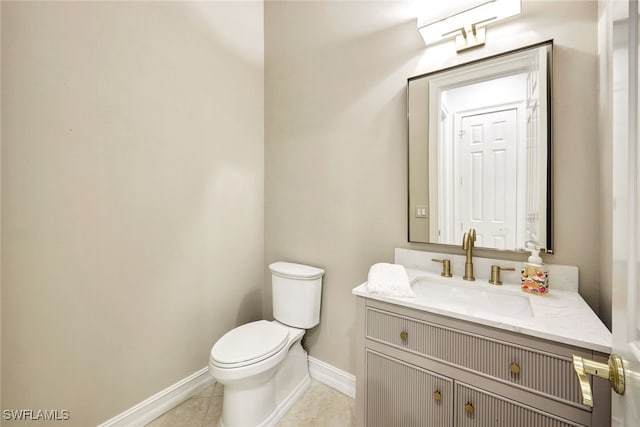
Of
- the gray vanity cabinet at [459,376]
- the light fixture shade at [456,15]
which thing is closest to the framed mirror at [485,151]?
the light fixture shade at [456,15]

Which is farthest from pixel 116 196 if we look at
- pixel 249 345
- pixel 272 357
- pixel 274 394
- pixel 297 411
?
pixel 297 411

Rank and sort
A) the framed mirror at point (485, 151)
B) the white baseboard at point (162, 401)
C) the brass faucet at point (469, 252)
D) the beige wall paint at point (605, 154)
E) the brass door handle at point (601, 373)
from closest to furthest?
the brass door handle at point (601, 373) < the beige wall paint at point (605, 154) < the framed mirror at point (485, 151) < the brass faucet at point (469, 252) < the white baseboard at point (162, 401)

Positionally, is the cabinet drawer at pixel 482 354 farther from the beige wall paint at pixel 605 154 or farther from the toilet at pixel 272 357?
the toilet at pixel 272 357

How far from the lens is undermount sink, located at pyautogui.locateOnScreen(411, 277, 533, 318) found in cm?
110

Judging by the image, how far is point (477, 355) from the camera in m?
0.95

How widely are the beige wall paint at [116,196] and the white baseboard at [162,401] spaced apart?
0.12 feet

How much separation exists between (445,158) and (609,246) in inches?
27.9

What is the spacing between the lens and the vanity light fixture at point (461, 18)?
1.19 m

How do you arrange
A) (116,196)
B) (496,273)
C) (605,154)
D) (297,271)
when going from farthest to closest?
1. (297,271)
2. (116,196)
3. (496,273)
4. (605,154)

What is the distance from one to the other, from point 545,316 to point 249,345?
1.29m

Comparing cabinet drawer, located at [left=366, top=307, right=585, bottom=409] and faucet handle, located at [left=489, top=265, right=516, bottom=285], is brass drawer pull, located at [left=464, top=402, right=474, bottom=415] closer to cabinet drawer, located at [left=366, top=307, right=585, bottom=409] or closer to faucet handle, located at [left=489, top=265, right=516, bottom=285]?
cabinet drawer, located at [left=366, top=307, right=585, bottom=409]

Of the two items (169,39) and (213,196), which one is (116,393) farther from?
(169,39)

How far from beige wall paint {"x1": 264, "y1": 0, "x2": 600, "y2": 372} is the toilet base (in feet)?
0.62

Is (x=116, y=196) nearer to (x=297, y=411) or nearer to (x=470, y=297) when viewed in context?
(x=297, y=411)
